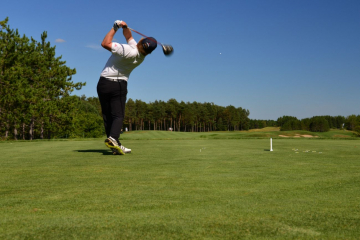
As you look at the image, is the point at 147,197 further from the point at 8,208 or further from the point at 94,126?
the point at 94,126

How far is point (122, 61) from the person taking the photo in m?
6.99

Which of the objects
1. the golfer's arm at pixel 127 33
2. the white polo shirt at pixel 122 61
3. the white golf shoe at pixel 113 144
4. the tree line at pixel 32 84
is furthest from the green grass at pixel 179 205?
the tree line at pixel 32 84

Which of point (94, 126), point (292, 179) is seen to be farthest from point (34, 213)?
point (94, 126)

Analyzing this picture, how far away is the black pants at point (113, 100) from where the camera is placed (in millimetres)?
7137

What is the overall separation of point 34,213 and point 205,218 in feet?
4.06

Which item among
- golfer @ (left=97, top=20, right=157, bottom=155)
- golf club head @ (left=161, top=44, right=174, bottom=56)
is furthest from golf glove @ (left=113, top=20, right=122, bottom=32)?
golf club head @ (left=161, top=44, right=174, bottom=56)

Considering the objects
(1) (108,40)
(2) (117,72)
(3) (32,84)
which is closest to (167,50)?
(2) (117,72)

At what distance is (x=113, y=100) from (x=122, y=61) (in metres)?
0.92

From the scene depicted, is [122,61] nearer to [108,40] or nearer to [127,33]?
[108,40]

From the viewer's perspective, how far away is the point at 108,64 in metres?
7.14

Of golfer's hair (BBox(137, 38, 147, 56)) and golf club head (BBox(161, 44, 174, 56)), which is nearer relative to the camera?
golfer's hair (BBox(137, 38, 147, 56))

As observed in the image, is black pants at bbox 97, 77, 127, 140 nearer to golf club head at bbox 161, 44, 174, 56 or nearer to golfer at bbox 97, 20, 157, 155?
golfer at bbox 97, 20, 157, 155

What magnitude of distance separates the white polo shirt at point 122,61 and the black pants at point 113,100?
0.54 ft

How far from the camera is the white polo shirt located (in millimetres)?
6832
